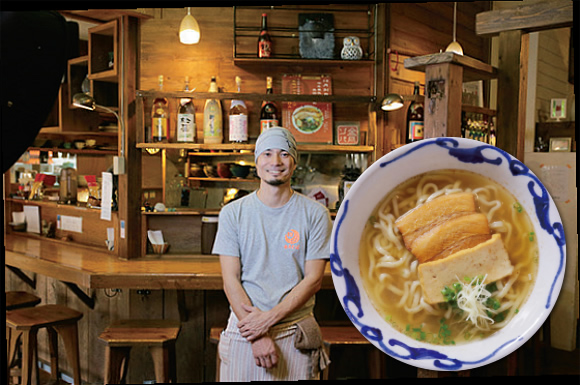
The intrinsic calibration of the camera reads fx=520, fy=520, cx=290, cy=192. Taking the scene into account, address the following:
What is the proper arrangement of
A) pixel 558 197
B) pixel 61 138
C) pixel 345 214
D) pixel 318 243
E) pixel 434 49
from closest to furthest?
pixel 345 214
pixel 318 243
pixel 558 197
pixel 434 49
pixel 61 138

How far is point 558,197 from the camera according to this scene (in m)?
3.79

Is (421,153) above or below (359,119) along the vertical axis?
below

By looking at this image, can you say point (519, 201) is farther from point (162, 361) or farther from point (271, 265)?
point (162, 361)

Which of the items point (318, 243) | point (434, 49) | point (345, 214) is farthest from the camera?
point (434, 49)

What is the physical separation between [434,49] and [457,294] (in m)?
3.56

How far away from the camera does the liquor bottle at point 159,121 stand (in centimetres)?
346

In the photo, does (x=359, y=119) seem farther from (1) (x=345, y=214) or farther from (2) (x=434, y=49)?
(1) (x=345, y=214)

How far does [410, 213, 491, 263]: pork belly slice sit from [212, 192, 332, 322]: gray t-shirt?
62 cm

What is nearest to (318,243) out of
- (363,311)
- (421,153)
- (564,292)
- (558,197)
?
(363,311)

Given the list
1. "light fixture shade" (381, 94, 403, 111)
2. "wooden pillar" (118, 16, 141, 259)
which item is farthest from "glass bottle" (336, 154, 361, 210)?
"wooden pillar" (118, 16, 141, 259)

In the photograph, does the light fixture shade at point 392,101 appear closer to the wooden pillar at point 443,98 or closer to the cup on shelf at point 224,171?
the cup on shelf at point 224,171

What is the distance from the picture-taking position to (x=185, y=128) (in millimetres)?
3492

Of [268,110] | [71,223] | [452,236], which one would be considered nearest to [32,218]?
[71,223]

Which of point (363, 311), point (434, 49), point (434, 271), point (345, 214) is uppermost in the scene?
point (434, 49)
